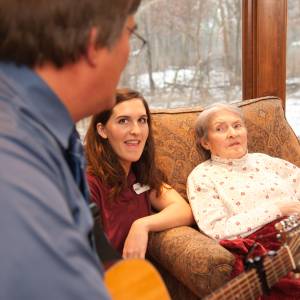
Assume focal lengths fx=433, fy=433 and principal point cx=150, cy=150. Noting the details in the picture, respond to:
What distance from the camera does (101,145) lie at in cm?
173

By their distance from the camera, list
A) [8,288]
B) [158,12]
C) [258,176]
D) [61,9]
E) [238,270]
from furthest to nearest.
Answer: [158,12]
[258,176]
[238,270]
[61,9]
[8,288]

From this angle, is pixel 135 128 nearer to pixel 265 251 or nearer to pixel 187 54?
pixel 265 251

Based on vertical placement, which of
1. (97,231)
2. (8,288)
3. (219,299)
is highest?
(8,288)

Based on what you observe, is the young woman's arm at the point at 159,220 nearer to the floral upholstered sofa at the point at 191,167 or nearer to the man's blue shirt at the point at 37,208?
the floral upholstered sofa at the point at 191,167

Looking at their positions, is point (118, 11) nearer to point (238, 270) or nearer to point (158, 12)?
point (238, 270)

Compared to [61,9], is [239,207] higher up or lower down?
lower down

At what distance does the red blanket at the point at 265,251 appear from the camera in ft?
4.85

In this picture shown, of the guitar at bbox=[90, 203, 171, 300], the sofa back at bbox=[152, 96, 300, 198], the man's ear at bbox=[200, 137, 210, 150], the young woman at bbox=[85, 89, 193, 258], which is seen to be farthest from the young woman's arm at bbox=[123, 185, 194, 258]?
the guitar at bbox=[90, 203, 171, 300]

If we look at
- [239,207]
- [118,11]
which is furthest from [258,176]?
[118,11]

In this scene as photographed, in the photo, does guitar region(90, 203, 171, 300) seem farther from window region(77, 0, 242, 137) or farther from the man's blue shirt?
window region(77, 0, 242, 137)

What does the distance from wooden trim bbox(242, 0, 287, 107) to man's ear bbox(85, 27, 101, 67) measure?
83.8 inches

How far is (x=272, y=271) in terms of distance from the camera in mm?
1168

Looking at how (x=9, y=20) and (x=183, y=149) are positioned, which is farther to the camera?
(x=183, y=149)

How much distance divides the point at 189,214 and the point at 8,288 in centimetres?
133
